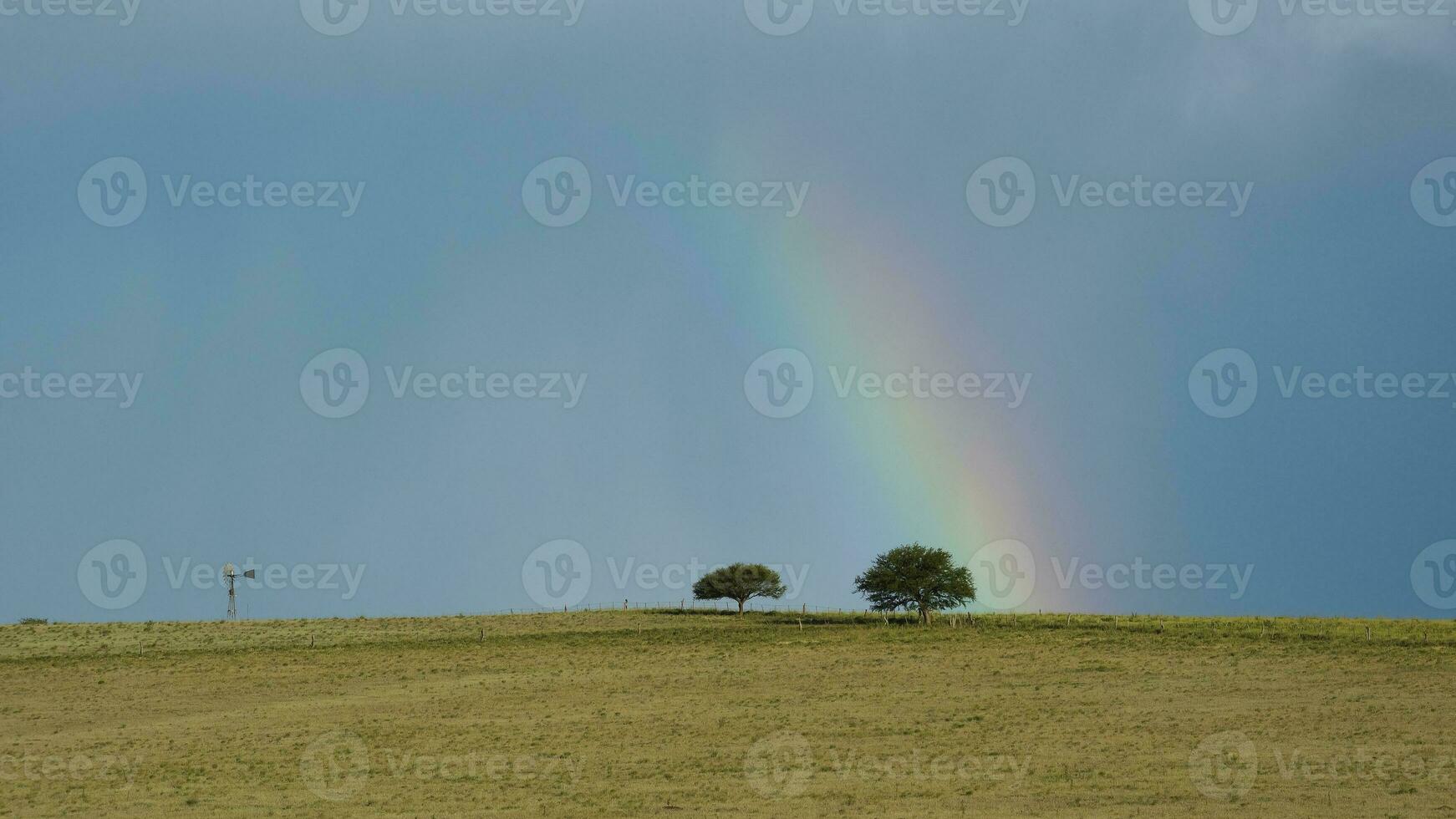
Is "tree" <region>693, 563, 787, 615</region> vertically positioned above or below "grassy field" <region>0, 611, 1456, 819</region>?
above

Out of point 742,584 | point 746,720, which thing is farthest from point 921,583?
point 746,720

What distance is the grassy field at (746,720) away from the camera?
47000 mm

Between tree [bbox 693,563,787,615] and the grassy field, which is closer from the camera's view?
the grassy field

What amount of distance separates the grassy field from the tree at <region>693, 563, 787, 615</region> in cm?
2035

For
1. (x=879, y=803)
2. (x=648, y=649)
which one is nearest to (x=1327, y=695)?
(x=879, y=803)

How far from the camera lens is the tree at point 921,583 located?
104m

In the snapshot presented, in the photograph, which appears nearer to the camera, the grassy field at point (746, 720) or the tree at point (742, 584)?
the grassy field at point (746, 720)

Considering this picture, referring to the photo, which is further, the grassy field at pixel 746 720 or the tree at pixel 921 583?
the tree at pixel 921 583

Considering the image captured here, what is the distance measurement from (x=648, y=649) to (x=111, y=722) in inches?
1323

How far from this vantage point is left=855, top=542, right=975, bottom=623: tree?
103938 millimetres

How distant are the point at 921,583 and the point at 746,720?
43211 mm

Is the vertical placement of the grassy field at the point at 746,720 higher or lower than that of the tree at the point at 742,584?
lower

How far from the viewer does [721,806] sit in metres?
45.2

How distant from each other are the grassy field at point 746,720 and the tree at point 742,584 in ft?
66.8
